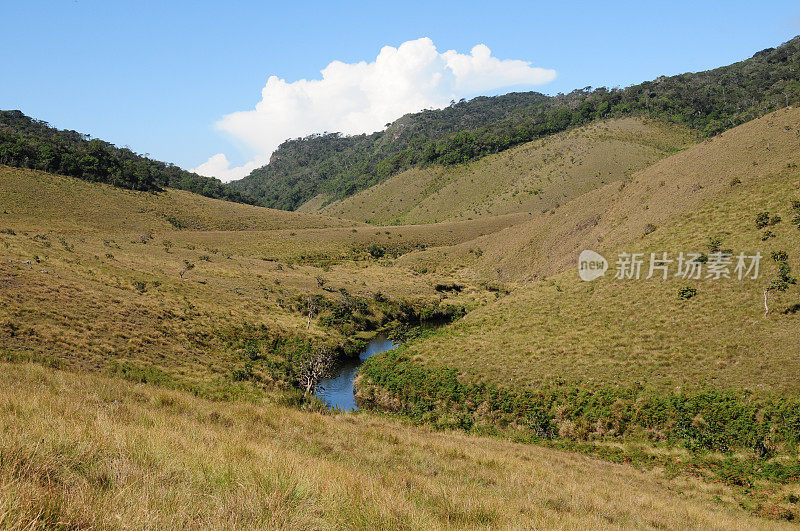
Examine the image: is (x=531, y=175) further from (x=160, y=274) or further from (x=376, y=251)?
(x=160, y=274)

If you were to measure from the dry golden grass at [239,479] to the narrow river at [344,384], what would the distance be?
14.5 m

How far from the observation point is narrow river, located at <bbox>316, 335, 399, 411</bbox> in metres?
28.1

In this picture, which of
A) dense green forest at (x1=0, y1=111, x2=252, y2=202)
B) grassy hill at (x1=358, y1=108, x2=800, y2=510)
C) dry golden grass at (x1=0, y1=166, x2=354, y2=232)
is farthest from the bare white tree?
dense green forest at (x1=0, y1=111, x2=252, y2=202)

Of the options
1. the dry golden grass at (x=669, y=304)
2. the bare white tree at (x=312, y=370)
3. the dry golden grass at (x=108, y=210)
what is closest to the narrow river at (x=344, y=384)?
the bare white tree at (x=312, y=370)

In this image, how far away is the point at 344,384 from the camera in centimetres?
3166

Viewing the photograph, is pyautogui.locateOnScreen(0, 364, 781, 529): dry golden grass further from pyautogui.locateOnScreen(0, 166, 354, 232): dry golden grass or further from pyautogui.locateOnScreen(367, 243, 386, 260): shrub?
pyautogui.locateOnScreen(0, 166, 354, 232): dry golden grass

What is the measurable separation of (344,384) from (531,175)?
106 m

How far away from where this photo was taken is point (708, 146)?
46906 millimetres

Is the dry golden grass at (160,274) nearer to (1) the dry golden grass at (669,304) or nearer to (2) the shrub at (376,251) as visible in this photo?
(2) the shrub at (376,251)

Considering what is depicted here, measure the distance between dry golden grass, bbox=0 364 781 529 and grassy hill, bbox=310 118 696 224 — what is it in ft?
323

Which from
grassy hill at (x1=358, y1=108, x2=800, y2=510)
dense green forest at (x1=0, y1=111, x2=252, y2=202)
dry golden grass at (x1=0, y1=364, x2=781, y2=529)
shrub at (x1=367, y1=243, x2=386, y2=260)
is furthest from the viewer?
dense green forest at (x1=0, y1=111, x2=252, y2=202)

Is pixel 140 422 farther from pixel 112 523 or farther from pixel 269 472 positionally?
pixel 112 523

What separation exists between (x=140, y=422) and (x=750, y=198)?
42322 mm

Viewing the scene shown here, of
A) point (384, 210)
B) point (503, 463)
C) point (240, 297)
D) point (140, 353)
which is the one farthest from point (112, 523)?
point (384, 210)
